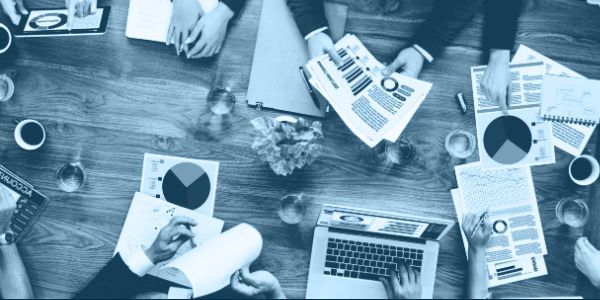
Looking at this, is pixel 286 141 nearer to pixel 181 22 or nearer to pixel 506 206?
pixel 181 22

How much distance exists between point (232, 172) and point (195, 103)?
0.25 m

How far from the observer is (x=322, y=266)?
158cm

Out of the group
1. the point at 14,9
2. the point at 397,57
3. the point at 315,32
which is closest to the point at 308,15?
the point at 315,32

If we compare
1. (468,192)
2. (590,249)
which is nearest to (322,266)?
(468,192)

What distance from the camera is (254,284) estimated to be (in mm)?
1504

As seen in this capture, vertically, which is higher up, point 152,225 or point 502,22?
point 502,22

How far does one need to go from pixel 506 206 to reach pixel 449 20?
599 millimetres

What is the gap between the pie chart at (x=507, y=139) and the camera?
1.61 meters

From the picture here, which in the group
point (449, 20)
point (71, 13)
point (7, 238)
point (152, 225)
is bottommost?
point (7, 238)

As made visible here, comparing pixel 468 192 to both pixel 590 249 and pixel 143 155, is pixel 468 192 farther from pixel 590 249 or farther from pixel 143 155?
pixel 143 155

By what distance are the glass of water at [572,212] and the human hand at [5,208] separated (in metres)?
1.66

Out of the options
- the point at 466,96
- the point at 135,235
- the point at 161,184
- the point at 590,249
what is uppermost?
the point at 466,96

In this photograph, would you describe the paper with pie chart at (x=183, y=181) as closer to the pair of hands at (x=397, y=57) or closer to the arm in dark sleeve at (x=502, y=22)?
the pair of hands at (x=397, y=57)

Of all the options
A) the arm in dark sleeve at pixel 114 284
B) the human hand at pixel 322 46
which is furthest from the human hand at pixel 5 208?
the human hand at pixel 322 46
